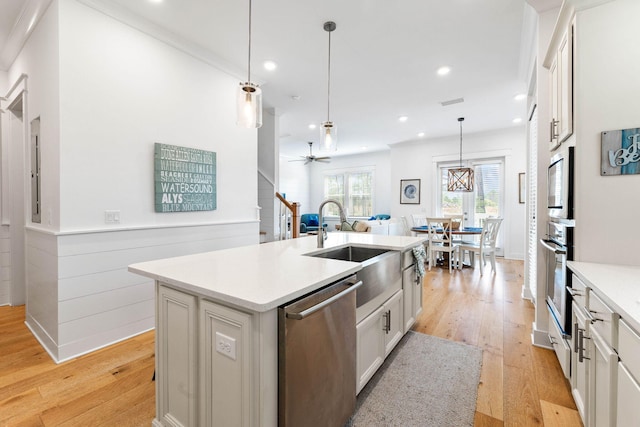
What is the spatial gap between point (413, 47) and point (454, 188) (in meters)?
3.67

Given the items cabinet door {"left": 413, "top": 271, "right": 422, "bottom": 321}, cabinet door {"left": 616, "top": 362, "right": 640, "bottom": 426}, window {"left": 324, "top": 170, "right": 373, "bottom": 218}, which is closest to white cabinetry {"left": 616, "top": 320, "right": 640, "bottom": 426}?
cabinet door {"left": 616, "top": 362, "right": 640, "bottom": 426}

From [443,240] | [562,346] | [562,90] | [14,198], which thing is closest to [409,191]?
[443,240]

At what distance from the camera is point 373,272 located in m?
1.85

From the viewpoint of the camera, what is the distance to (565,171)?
1.77 metres

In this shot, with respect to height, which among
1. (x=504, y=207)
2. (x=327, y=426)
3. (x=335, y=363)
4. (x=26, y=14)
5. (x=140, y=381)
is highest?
(x=26, y=14)

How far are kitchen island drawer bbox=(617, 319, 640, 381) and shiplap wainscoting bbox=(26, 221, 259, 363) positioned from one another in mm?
3219

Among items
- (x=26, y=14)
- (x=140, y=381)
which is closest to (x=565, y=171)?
(x=140, y=381)

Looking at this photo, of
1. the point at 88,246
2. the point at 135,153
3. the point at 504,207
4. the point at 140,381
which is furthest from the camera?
the point at 504,207

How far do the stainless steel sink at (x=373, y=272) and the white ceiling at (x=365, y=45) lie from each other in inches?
83.6

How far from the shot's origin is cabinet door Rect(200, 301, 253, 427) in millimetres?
1096

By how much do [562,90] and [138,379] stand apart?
351cm

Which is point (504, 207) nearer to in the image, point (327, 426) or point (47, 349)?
point (327, 426)

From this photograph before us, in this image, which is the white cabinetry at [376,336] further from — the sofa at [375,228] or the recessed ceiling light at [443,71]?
the sofa at [375,228]

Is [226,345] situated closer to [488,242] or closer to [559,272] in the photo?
[559,272]
